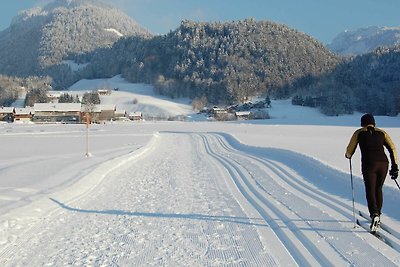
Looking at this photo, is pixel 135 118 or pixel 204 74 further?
pixel 204 74

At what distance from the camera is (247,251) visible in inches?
270

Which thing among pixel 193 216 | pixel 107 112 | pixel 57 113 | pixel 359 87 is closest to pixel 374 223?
pixel 193 216

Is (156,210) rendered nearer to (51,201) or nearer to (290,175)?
(51,201)

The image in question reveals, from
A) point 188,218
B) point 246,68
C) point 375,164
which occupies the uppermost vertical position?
point 246,68

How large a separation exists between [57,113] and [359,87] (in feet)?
333

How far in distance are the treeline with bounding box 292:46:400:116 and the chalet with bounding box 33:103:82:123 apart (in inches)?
2821

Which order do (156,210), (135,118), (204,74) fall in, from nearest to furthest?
1. (156,210)
2. (135,118)
3. (204,74)

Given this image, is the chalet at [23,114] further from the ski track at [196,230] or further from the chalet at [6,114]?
the ski track at [196,230]

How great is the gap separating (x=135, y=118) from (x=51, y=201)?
120358 millimetres

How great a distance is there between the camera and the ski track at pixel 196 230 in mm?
6504

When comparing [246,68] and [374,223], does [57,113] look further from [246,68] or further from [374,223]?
[374,223]

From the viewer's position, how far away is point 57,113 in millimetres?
115625

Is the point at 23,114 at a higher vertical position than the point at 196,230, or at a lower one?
higher

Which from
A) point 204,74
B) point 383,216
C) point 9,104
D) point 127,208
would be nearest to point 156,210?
point 127,208
